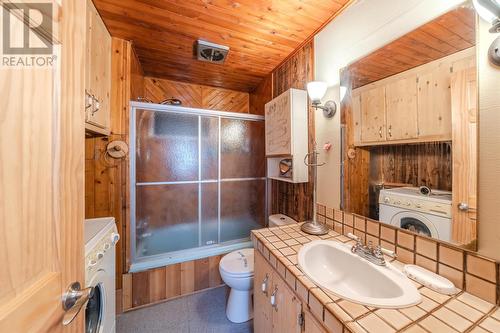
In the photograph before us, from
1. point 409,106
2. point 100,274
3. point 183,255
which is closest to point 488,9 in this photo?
point 409,106

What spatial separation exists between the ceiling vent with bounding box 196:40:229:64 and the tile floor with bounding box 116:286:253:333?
7.65 ft

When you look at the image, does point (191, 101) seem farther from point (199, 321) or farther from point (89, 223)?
point (199, 321)

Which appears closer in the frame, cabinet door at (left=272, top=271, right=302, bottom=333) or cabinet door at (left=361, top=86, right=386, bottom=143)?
cabinet door at (left=272, top=271, right=302, bottom=333)

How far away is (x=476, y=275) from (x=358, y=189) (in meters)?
0.58

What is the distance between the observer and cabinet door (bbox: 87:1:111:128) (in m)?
1.23

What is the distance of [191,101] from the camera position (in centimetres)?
266

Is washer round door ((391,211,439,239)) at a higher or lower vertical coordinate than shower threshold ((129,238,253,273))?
higher

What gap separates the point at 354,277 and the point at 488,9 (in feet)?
3.77

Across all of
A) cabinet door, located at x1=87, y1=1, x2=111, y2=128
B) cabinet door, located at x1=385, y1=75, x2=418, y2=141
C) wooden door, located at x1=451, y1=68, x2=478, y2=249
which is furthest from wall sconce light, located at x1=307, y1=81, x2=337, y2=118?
cabinet door, located at x1=87, y1=1, x2=111, y2=128

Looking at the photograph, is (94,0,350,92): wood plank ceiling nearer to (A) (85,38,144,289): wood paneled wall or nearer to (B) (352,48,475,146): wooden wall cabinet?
(A) (85,38,144,289): wood paneled wall

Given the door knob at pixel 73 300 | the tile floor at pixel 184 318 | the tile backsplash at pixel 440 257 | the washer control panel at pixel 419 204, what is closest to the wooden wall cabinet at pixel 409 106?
the washer control panel at pixel 419 204

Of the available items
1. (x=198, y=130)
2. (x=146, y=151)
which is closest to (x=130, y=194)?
(x=146, y=151)

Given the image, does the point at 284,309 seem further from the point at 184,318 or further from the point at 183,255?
the point at 183,255

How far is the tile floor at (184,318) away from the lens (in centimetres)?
149
